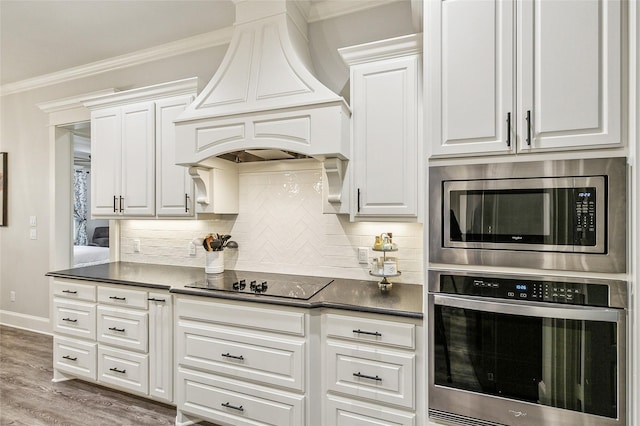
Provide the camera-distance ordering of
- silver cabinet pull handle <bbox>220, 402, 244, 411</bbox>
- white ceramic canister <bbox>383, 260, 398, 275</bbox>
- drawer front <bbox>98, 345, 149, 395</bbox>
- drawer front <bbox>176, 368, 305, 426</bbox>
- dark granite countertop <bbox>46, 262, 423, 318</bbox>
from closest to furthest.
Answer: dark granite countertop <bbox>46, 262, 423, 318</bbox> → drawer front <bbox>176, 368, 305, 426</bbox> → silver cabinet pull handle <bbox>220, 402, 244, 411</bbox> → white ceramic canister <bbox>383, 260, 398, 275</bbox> → drawer front <bbox>98, 345, 149, 395</bbox>

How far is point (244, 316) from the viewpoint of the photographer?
2139 millimetres

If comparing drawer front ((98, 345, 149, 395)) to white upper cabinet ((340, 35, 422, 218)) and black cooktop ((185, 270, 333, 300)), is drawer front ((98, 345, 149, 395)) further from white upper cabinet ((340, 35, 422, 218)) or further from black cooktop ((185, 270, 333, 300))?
white upper cabinet ((340, 35, 422, 218))

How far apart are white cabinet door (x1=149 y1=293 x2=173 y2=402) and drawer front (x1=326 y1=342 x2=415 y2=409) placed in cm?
122

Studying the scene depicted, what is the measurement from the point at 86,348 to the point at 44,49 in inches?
110

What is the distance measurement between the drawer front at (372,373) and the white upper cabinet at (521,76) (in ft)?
3.63

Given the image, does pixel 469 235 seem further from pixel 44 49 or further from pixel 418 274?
pixel 44 49

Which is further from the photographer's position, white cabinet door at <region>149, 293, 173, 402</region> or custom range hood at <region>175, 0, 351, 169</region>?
white cabinet door at <region>149, 293, 173, 402</region>

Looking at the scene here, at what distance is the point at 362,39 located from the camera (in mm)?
2578

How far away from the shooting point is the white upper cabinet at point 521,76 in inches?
55.7

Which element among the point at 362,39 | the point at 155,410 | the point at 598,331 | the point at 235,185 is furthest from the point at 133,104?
the point at 598,331

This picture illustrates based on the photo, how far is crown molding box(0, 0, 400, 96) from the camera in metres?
2.60

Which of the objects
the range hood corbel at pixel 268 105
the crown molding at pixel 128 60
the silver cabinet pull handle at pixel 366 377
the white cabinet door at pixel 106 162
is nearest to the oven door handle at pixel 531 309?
the silver cabinet pull handle at pixel 366 377

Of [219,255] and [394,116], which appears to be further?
[219,255]

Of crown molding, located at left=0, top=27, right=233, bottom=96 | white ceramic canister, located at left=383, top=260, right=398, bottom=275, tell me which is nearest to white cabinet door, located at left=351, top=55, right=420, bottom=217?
white ceramic canister, located at left=383, top=260, right=398, bottom=275
